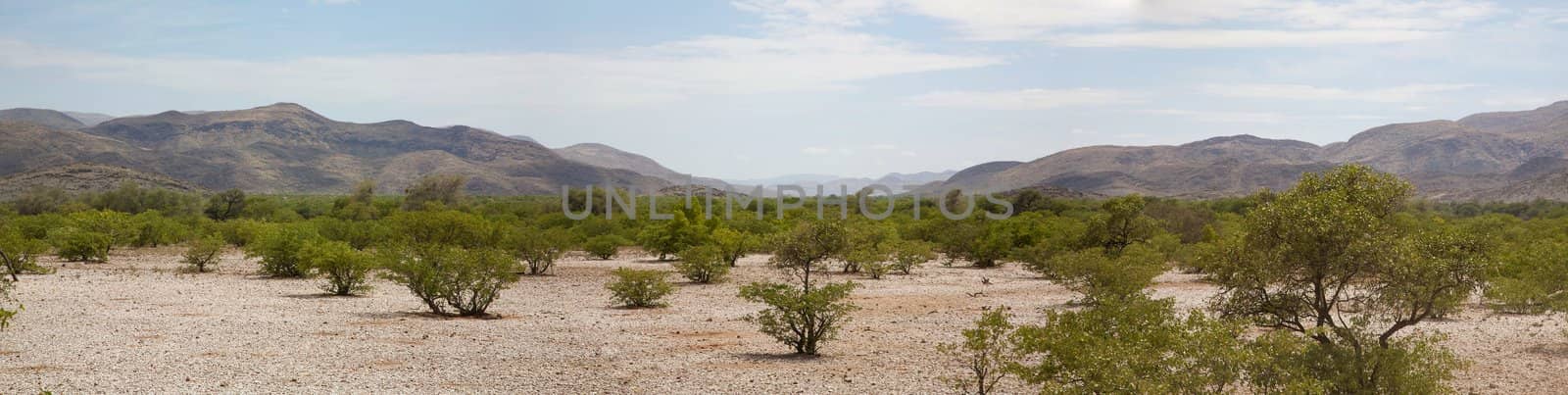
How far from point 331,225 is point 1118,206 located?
1358 inches

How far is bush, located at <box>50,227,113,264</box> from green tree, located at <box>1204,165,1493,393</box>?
37174 mm

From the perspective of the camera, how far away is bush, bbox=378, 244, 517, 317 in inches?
878

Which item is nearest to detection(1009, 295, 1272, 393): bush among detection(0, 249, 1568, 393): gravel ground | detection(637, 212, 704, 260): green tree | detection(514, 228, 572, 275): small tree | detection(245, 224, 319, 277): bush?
detection(0, 249, 1568, 393): gravel ground

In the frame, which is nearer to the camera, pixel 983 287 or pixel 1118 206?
pixel 983 287

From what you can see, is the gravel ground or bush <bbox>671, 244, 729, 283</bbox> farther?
bush <bbox>671, 244, 729, 283</bbox>

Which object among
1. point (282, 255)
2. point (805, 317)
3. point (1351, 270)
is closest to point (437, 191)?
point (282, 255)

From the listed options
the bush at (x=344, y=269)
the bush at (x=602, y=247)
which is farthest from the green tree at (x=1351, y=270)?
the bush at (x=602, y=247)

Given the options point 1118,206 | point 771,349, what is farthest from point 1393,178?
point 1118,206

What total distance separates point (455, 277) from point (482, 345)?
552cm

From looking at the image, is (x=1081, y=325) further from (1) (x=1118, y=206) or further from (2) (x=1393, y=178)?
(1) (x=1118, y=206)

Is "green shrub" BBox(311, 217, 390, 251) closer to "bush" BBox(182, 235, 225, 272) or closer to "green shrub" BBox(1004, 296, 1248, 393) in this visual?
"bush" BBox(182, 235, 225, 272)

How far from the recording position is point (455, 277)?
73.3ft

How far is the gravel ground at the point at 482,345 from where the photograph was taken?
13812 millimetres

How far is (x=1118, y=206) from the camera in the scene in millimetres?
37375
